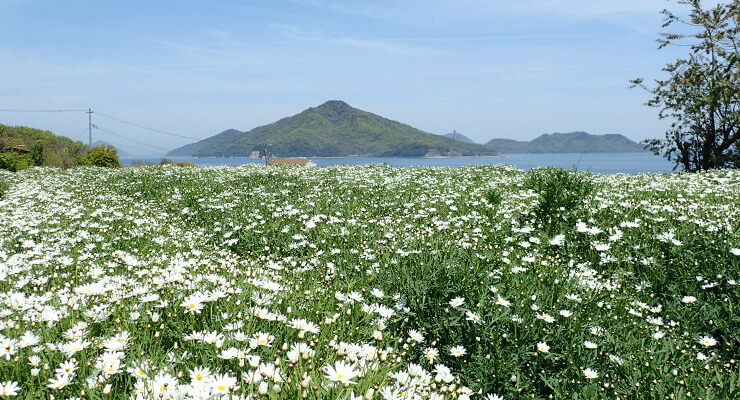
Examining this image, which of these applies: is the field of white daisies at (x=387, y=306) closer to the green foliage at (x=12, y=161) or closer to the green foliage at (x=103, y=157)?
the green foliage at (x=12, y=161)

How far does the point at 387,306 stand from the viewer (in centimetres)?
415

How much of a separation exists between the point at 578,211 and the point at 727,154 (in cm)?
1971

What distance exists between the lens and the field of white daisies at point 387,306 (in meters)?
2.47

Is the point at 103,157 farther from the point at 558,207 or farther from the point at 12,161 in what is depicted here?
the point at 558,207

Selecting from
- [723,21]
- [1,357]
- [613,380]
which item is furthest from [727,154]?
[1,357]

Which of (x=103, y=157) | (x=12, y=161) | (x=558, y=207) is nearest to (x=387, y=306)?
(x=558, y=207)

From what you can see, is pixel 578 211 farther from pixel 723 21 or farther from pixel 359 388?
pixel 723 21

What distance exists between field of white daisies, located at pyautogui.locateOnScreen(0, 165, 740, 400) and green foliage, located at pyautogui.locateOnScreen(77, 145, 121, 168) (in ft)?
85.8

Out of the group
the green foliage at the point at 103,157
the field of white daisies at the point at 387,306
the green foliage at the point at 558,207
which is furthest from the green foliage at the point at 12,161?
the green foliage at the point at 558,207

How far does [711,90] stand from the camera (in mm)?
19578

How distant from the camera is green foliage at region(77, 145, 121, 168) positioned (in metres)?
30.6

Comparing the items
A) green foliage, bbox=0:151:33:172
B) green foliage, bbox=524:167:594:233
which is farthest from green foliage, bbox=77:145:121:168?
green foliage, bbox=524:167:594:233

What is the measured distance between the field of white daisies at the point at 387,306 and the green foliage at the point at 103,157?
26.1 metres

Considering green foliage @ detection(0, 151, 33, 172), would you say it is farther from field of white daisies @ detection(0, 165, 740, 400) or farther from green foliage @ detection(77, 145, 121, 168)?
field of white daisies @ detection(0, 165, 740, 400)
